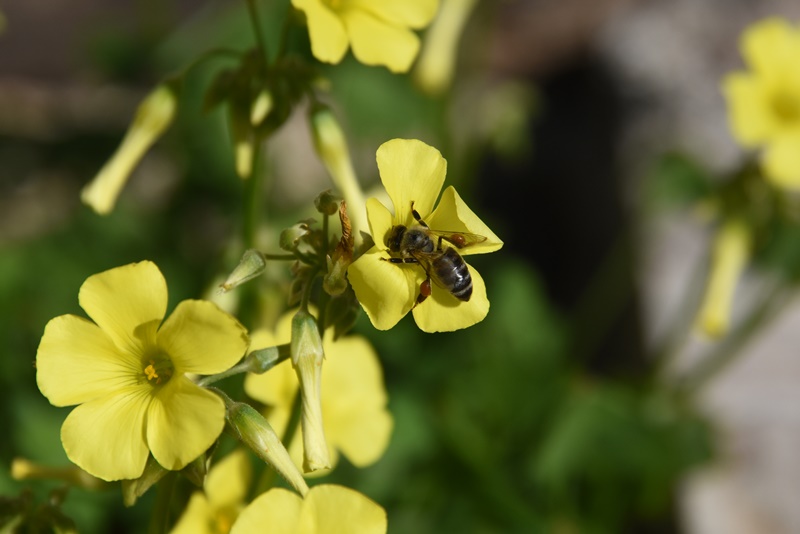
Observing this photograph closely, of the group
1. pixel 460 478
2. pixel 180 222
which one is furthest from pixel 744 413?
pixel 180 222

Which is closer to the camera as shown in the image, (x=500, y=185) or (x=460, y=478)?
(x=460, y=478)

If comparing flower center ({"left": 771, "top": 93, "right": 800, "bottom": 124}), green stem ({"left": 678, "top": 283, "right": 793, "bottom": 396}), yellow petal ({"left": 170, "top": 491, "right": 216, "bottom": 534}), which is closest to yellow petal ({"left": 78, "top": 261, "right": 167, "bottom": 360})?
yellow petal ({"left": 170, "top": 491, "right": 216, "bottom": 534})

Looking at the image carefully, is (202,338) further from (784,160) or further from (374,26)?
(784,160)

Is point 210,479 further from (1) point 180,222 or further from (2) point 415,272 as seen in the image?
(1) point 180,222

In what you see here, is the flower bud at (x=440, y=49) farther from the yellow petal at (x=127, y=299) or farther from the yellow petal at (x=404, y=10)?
the yellow petal at (x=127, y=299)

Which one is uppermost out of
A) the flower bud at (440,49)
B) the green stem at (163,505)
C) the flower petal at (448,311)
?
the flower petal at (448,311)

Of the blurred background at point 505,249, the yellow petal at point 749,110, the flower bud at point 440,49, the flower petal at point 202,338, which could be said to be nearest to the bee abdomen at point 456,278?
the flower petal at point 202,338

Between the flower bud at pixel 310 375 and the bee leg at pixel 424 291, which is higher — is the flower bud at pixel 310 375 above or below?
below

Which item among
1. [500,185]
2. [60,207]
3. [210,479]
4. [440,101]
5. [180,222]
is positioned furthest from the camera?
[500,185]
